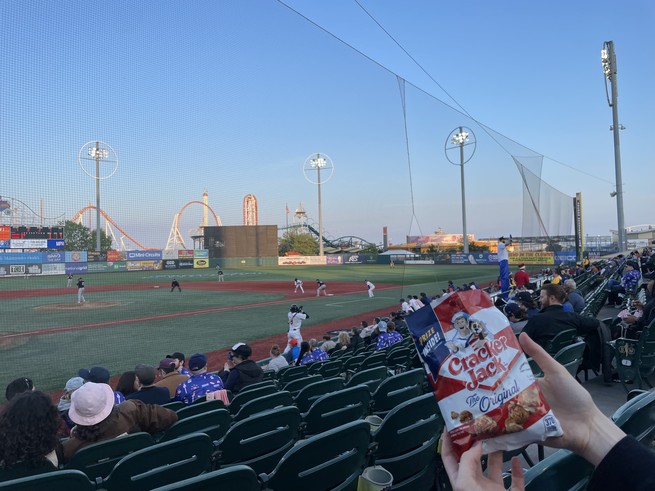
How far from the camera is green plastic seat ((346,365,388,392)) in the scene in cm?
421

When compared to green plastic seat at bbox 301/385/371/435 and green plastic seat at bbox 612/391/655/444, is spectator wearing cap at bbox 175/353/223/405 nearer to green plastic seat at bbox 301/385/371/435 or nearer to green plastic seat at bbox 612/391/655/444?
green plastic seat at bbox 301/385/371/435

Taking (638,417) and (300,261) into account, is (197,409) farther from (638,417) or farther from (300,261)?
(300,261)

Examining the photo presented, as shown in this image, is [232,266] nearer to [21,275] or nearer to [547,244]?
[21,275]

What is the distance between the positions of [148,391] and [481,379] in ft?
14.9

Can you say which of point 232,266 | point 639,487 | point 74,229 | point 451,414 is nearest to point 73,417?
point 451,414

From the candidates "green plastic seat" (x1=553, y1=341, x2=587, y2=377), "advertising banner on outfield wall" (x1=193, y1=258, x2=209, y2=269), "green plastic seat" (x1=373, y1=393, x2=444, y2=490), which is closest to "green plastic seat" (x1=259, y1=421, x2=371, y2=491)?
"green plastic seat" (x1=373, y1=393, x2=444, y2=490)

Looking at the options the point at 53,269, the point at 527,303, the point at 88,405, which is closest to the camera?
the point at 88,405

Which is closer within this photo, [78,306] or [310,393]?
[310,393]

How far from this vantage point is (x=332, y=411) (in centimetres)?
296

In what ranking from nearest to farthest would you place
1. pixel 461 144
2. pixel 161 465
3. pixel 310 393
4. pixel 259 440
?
pixel 161 465
pixel 259 440
pixel 310 393
pixel 461 144

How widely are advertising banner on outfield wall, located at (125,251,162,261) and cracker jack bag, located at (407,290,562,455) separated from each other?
110ft

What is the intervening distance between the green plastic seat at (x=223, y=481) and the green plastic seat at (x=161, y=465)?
635 mm

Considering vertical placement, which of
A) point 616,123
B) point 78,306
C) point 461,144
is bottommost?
point 78,306

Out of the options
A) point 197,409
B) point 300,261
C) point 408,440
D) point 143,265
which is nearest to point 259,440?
point 408,440
